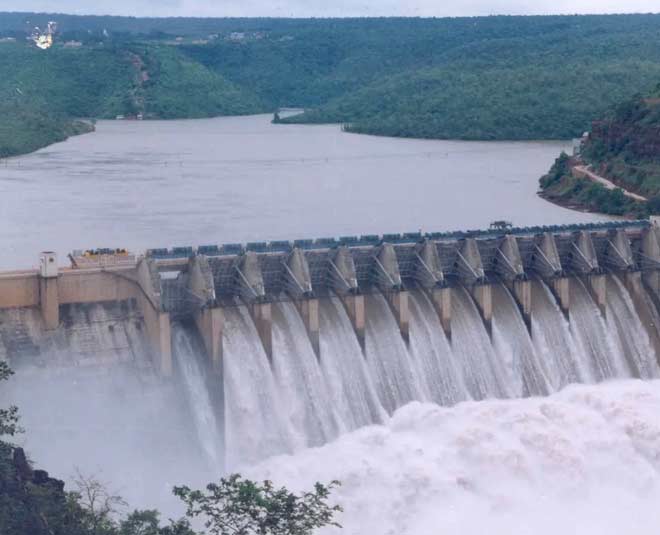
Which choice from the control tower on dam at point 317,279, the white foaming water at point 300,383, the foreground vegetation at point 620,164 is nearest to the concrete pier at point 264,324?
the control tower on dam at point 317,279

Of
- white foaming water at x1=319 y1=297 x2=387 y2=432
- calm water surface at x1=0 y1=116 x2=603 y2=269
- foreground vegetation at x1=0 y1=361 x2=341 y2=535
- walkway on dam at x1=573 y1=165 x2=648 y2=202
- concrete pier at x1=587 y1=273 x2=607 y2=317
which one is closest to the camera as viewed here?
foreground vegetation at x1=0 y1=361 x2=341 y2=535

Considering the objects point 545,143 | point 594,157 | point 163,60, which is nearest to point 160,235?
point 594,157

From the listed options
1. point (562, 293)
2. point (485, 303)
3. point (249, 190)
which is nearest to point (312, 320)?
point (485, 303)

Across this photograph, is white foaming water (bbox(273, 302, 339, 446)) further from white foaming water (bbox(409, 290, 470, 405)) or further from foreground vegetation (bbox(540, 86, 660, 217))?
foreground vegetation (bbox(540, 86, 660, 217))

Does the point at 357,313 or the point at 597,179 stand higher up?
the point at 597,179

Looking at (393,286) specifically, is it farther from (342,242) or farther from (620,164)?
(620,164)

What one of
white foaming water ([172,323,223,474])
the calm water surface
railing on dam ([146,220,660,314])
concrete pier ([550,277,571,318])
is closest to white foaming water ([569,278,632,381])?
concrete pier ([550,277,571,318])
